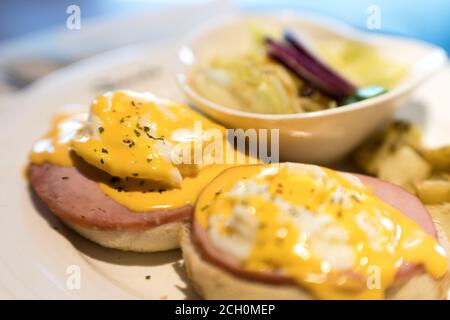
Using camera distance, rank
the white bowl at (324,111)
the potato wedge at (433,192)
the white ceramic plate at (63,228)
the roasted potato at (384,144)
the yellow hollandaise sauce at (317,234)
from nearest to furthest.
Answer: the yellow hollandaise sauce at (317,234) → the white ceramic plate at (63,228) → the potato wedge at (433,192) → the white bowl at (324,111) → the roasted potato at (384,144)

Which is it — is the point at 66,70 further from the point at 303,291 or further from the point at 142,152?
the point at 303,291

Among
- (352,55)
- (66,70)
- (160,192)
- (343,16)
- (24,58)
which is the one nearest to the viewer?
(160,192)

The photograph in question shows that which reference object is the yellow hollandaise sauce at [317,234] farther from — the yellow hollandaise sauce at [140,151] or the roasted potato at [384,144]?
the roasted potato at [384,144]

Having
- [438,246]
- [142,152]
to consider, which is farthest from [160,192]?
[438,246]

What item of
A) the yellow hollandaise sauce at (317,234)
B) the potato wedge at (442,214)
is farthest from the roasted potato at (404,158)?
the yellow hollandaise sauce at (317,234)

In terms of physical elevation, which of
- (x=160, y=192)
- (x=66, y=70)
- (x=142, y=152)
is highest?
(x=66, y=70)

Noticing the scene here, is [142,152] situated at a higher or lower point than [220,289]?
higher

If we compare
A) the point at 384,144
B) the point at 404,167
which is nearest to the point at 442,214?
the point at 404,167

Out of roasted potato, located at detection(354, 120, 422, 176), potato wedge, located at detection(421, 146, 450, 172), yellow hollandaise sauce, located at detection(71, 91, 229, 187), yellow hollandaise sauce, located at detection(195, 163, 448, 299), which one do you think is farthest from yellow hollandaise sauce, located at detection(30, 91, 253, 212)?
potato wedge, located at detection(421, 146, 450, 172)
